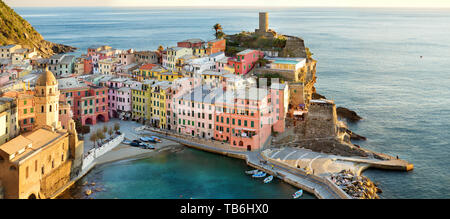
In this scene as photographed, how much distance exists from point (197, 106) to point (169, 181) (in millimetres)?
9249

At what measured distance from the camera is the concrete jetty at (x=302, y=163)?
1246 inches

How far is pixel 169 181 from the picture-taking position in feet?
110

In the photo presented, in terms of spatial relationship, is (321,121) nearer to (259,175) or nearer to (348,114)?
(259,175)

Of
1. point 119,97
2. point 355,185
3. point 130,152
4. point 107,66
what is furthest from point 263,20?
point 355,185

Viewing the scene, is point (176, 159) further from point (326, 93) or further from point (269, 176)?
point (326, 93)

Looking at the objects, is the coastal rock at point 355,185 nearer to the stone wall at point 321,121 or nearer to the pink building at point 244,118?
the stone wall at point 321,121

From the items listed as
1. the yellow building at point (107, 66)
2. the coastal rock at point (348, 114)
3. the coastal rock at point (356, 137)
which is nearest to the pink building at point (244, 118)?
the coastal rock at point (356, 137)

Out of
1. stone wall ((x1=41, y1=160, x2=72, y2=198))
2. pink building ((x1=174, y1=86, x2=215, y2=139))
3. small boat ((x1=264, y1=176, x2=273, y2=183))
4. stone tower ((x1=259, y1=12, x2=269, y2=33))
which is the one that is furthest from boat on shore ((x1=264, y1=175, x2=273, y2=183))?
stone tower ((x1=259, y1=12, x2=269, y2=33))

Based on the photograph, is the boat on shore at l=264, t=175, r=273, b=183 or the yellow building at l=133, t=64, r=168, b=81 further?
the yellow building at l=133, t=64, r=168, b=81

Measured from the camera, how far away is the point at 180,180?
33.7 metres

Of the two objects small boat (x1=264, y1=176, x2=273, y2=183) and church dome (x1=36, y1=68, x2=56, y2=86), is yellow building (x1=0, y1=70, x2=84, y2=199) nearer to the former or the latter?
church dome (x1=36, y1=68, x2=56, y2=86)

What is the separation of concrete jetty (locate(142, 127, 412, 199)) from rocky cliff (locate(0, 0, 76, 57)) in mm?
56411

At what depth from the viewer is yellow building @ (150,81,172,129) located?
43438mm

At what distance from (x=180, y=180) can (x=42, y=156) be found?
32.4ft
